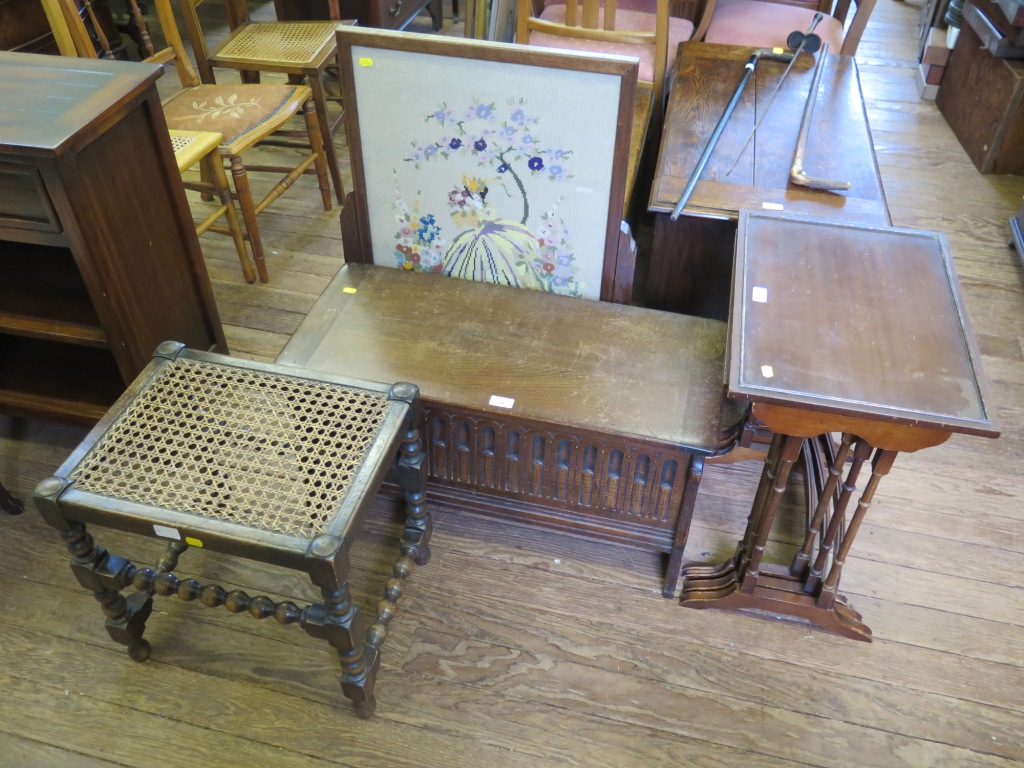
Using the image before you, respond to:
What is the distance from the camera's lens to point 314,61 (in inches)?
104

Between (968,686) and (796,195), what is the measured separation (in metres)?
1.14

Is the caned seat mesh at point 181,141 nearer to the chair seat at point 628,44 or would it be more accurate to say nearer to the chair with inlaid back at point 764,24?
the chair seat at point 628,44

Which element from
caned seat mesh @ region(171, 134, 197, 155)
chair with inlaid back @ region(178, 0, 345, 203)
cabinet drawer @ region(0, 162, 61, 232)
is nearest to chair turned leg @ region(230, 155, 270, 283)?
caned seat mesh @ region(171, 134, 197, 155)

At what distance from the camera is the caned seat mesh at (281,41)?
270 cm

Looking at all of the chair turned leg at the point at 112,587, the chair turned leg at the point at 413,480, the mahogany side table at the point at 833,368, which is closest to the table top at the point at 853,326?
the mahogany side table at the point at 833,368

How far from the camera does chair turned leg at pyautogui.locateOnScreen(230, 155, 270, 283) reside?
239 centimetres

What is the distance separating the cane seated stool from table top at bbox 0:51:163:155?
43 centimetres

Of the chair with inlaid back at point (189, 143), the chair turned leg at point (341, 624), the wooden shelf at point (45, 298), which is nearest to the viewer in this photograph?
the chair turned leg at point (341, 624)

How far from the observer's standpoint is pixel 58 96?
1.61 m

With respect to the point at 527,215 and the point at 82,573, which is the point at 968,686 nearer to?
the point at 527,215

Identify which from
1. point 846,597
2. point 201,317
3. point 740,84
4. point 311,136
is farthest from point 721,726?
point 311,136

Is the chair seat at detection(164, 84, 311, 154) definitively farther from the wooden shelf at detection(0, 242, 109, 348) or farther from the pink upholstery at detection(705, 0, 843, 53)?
the pink upholstery at detection(705, 0, 843, 53)

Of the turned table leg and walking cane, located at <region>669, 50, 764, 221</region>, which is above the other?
walking cane, located at <region>669, 50, 764, 221</region>

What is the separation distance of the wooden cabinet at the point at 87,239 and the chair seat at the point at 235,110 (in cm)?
57
